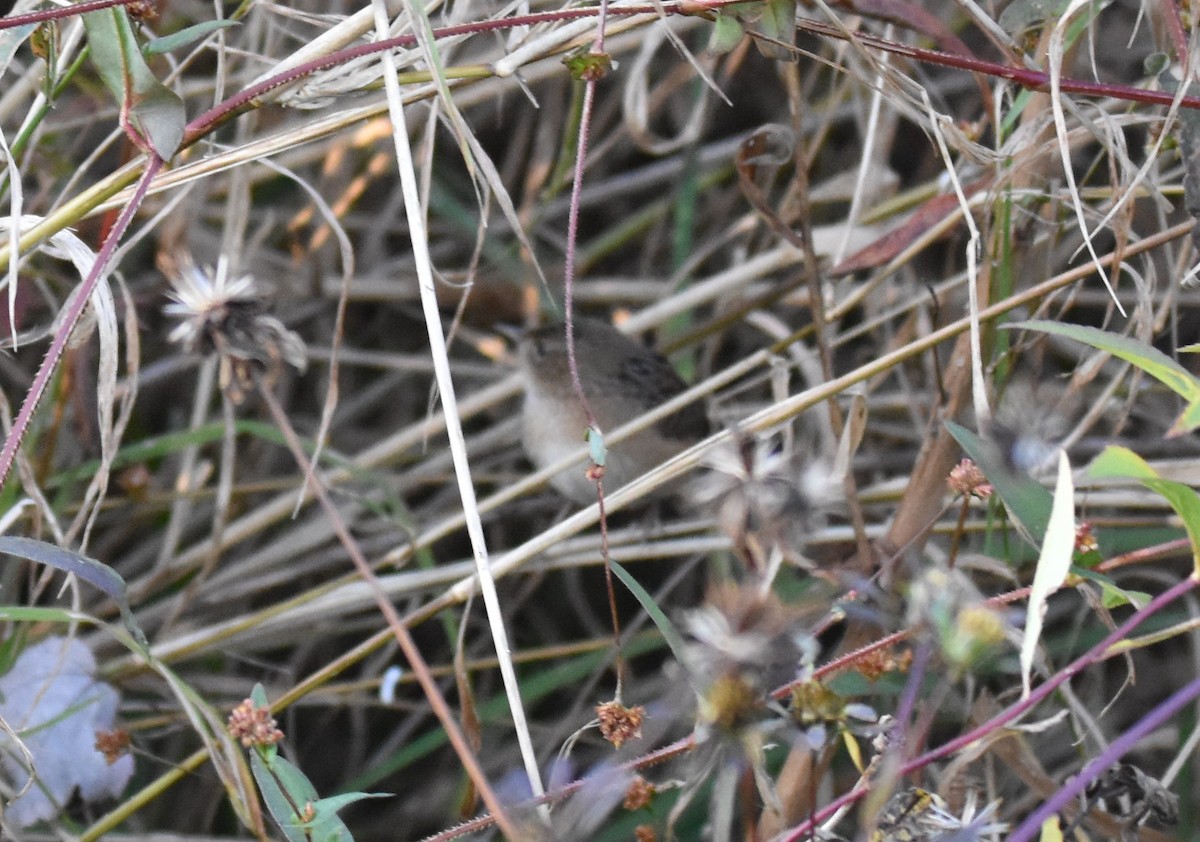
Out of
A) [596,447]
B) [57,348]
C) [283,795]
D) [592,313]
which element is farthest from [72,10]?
[592,313]

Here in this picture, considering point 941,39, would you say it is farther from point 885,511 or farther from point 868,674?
point 885,511

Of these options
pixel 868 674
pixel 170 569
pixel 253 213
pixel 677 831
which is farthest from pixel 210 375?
pixel 868 674

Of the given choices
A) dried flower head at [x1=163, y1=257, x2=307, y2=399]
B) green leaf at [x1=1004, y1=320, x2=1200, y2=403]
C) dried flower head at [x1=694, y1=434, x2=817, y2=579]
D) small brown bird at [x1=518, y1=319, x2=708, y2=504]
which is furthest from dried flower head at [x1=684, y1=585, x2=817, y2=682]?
small brown bird at [x1=518, y1=319, x2=708, y2=504]

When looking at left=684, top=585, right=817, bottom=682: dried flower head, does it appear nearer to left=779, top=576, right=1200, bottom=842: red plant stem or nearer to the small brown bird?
left=779, top=576, right=1200, bottom=842: red plant stem

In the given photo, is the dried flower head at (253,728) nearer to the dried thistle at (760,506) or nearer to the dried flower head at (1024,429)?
the dried thistle at (760,506)

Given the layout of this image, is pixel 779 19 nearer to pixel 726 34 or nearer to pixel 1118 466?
pixel 726 34
